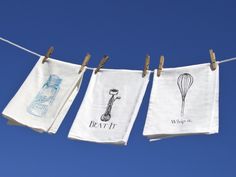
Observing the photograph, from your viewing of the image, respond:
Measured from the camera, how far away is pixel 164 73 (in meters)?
4.62

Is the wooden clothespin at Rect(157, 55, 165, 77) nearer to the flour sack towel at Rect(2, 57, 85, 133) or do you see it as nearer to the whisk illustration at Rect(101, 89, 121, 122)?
the whisk illustration at Rect(101, 89, 121, 122)

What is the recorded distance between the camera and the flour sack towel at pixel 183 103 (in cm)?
417

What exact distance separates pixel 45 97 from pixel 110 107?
587mm

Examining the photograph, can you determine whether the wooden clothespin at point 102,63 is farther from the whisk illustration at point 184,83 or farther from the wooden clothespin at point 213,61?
the wooden clothespin at point 213,61

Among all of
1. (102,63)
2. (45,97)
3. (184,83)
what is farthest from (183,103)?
(45,97)

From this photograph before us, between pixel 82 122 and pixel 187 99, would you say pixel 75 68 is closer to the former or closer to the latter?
pixel 82 122

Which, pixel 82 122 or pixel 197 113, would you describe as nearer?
pixel 197 113

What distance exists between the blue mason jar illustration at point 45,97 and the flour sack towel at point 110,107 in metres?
0.28

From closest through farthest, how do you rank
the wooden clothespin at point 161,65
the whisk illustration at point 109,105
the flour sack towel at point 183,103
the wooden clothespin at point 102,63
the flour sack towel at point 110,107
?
the flour sack towel at point 183,103
the flour sack towel at point 110,107
the whisk illustration at point 109,105
the wooden clothespin at point 161,65
the wooden clothespin at point 102,63

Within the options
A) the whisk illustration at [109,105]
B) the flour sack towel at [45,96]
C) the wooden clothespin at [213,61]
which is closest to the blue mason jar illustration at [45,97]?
the flour sack towel at [45,96]

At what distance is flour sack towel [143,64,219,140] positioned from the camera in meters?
4.17

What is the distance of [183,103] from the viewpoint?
14.3 ft

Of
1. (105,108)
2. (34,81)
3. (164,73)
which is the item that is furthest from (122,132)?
(34,81)

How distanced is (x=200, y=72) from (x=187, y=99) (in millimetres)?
251
